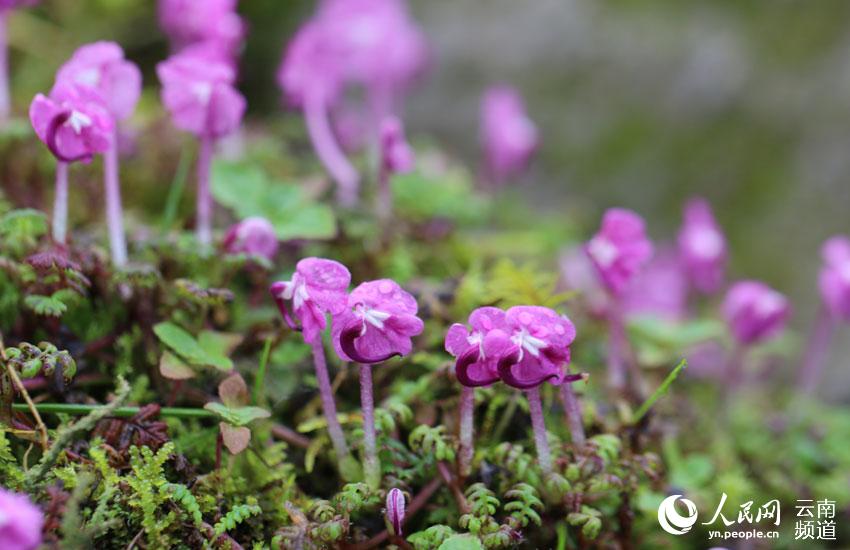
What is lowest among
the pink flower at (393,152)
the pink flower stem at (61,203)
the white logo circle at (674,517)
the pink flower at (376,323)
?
the white logo circle at (674,517)

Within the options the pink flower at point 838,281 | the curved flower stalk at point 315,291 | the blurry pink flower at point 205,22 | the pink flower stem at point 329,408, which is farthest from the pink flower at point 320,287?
the pink flower at point 838,281

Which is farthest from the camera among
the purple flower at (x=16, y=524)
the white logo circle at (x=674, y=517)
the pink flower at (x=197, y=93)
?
the pink flower at (x=197, y=93)

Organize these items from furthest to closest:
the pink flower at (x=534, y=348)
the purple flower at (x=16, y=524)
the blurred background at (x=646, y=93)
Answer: the blurred background at (x=646, y=93) < the pink flower at (x=534, y=348) < the purple flower at (x=16, y=524)

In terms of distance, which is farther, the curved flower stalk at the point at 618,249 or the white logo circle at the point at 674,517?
the curved flower stalk at the point at 618,249

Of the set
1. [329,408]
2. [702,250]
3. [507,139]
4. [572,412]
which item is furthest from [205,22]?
[702,250]

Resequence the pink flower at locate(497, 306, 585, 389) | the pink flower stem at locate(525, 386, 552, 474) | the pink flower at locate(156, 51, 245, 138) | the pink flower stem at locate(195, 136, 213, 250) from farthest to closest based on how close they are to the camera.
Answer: the pink flower stem at locate(195, 136, 213, 250), the pink flower at locate(156, 51, 245, 138), the pink flower stem at locate(525, 386, 552, 474), the pink flower at locate(497, 306, 585, 389)

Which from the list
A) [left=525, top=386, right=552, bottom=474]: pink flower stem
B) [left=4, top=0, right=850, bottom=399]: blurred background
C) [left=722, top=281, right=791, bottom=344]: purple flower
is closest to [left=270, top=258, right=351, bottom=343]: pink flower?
[left=525, top=386, right=552, bottom=474]: pink flower stem

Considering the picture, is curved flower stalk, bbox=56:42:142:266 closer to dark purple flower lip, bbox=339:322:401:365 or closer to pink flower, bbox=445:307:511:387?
dark purple flower lip, bbox=339:322:401:365

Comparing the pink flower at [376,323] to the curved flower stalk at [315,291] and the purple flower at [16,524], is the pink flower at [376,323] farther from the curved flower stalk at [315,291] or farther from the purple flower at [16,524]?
the purple flower at [16,524]
